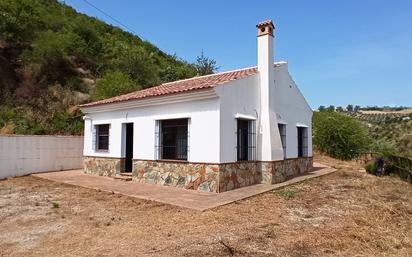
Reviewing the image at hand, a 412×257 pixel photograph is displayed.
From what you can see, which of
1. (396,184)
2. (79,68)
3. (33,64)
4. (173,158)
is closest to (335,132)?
(396,184)

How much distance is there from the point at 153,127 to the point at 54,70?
1782 centimetres

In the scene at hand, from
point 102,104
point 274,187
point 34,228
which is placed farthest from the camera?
point 102,104

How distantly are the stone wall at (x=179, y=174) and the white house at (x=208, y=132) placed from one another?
0.10ft

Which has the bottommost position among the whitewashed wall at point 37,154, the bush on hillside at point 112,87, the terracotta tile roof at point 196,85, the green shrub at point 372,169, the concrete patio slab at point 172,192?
the concrete patio slab at point 172,192

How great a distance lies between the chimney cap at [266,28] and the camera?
41.7 feet

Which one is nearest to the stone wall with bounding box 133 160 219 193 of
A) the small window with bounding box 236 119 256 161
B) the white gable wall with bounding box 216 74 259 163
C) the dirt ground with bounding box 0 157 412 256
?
the white gable wall with bounding box 216 74 259 163

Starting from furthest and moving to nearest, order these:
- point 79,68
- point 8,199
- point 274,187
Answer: point 79,68
point 274,187
point 8,199

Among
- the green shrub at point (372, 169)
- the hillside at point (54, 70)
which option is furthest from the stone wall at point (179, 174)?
the hillside at point (54, 70)

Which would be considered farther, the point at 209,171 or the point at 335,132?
the point at 335,132

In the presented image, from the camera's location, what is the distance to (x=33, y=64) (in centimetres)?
2498

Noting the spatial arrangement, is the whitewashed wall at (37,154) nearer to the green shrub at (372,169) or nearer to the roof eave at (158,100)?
the roof eave at (158,100)

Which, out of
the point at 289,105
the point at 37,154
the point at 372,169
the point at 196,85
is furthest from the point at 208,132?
the point at 372,169

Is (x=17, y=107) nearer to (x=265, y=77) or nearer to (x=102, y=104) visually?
(x=102, y=104)

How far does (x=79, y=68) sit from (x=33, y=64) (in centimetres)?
406
